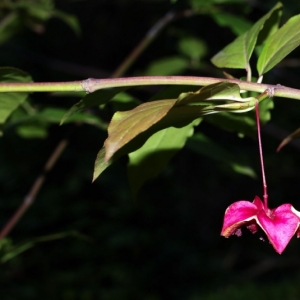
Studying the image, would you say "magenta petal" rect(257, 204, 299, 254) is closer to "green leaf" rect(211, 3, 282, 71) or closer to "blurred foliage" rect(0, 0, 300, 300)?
"green leaf" rect(211, 3, 282, 71)

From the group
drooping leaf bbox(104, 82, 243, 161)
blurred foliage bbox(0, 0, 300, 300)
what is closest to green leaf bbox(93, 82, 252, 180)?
drooping leaf bbox(104, 82, 243, 161)

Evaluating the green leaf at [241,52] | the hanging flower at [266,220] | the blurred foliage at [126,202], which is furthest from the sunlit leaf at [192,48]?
the hanging flower at [266,220]

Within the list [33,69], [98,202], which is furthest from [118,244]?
[33,69]

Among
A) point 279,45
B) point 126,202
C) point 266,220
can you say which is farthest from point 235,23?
point 126,202

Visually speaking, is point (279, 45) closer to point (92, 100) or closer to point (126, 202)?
point (92, 100)

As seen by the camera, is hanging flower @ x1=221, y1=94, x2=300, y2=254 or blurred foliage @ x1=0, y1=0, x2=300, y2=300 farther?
blurred foliage @ x1=0, y1=0, x2=300, y2=300

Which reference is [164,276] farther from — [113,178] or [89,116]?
[89,116]

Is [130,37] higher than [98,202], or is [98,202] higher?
[130,37]
